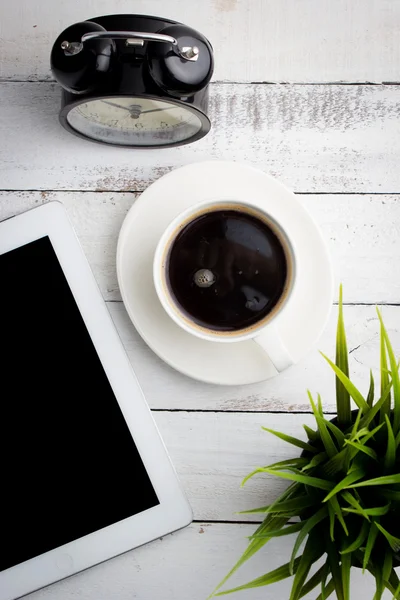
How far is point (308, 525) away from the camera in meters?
A: 0.50

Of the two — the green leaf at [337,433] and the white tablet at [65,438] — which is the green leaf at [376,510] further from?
the white tablet at [65,438]

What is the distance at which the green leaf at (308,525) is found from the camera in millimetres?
497

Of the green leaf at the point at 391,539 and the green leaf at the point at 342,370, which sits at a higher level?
the green leaf at the point at 342,370

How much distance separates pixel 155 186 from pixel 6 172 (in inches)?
7.3

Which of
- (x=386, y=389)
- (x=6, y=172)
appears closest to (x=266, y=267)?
(x=386, y=389)

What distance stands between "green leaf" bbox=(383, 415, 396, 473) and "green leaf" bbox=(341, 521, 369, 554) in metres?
0.05

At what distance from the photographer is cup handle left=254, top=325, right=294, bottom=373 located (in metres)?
0.60

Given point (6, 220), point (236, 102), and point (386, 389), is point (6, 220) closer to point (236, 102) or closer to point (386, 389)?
point (236, 102)

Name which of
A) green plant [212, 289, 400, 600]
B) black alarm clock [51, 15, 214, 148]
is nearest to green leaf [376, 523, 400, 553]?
green plant [212, 289, 400, 600]

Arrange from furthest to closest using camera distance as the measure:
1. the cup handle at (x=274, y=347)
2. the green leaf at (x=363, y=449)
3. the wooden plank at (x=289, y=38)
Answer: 1. the wooden plank at (x=289, y=38)
2. the cup handle at (x=274, y=347)
3. the green leaf at (x=363, y=449)

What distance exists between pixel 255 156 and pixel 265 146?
0.05ft

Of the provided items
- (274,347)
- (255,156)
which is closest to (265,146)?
(255,156)

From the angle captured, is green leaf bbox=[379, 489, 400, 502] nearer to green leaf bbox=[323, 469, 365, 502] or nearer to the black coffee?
green leaf bbox=[323, 469, 365, 502]

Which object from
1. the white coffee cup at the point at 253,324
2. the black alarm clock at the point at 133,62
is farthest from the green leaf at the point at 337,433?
the black alarm clock at the point at 133,62
